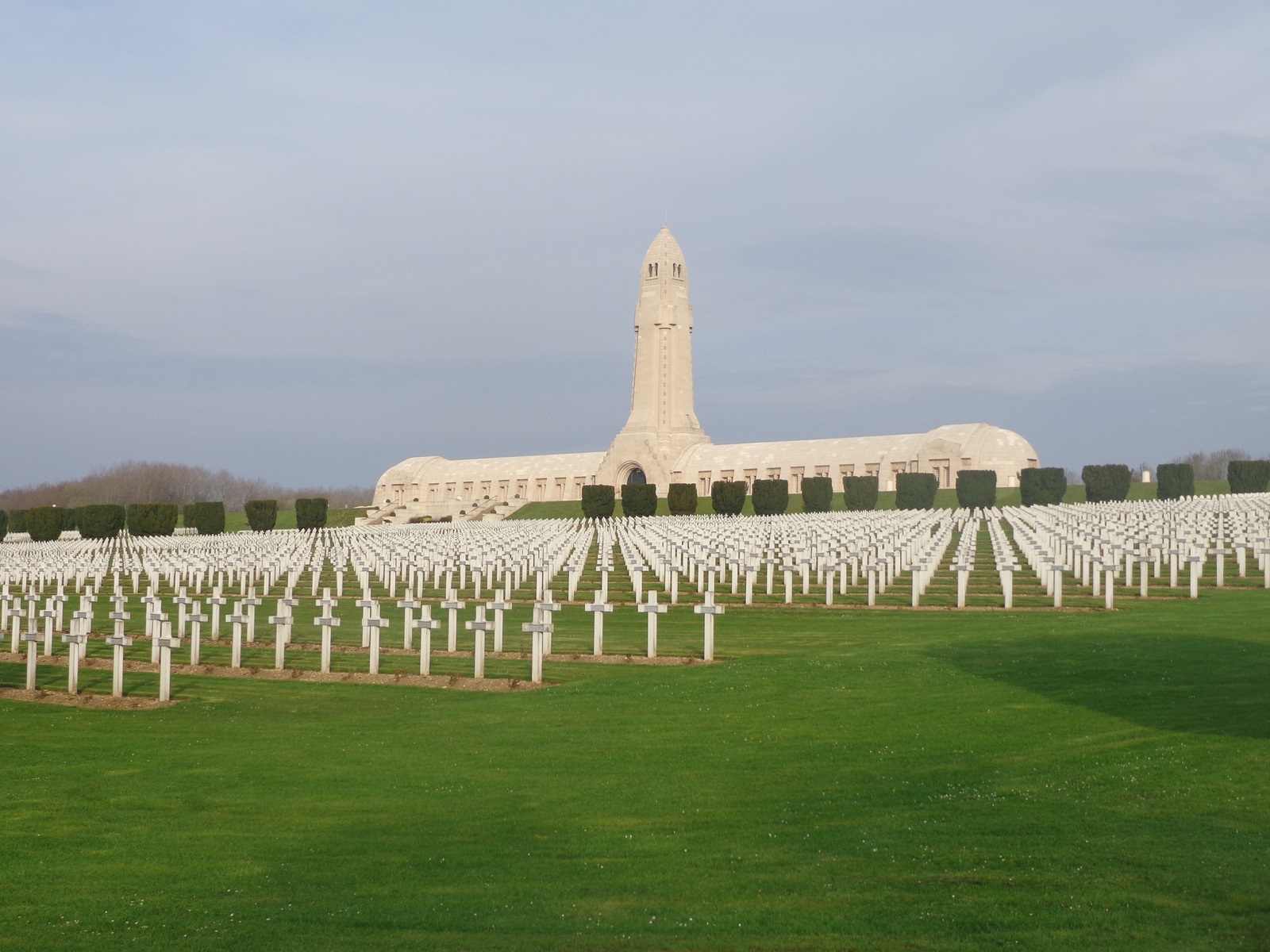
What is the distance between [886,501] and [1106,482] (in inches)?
459

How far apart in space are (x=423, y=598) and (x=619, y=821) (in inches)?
627

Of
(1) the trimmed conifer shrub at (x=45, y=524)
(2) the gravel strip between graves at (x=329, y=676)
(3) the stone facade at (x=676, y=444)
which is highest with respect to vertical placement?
(3) the stone facade at (x=676, y=444)

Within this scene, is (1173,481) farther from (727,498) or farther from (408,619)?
(408,619)

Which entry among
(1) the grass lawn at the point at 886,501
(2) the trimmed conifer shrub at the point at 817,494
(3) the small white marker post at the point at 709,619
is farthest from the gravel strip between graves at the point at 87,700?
(1) the grass lawn at the point at 886,501

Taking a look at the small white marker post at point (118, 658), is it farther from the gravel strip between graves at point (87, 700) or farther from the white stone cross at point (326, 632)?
the white stone cross at point (326, 632)

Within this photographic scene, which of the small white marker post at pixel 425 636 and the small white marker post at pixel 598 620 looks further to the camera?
the small white marker post at pixel 598 620

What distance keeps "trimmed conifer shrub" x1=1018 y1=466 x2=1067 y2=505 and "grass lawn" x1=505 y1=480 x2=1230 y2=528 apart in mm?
1005

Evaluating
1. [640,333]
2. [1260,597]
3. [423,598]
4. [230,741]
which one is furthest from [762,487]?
[230,741]

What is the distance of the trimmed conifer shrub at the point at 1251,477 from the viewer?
45994 millimetres

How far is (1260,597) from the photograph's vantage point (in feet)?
55.4

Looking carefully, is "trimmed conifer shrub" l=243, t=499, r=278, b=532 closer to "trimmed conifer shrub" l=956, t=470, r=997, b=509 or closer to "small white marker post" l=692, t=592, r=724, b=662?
"trimmed conifer shrub" l=956, t=470, r=997, b=509

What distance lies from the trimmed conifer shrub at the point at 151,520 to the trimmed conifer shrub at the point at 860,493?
2749 centimetres

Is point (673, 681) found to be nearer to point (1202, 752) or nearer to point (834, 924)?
point (1202, 752)

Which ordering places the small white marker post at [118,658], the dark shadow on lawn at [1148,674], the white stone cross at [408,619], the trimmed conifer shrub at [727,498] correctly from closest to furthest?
the dark shadow on lawn at [1148,674] < the small white marker post at [118,658] < the white stone cross at [408,619] < the trimmed conifer shrub at [727,498]
